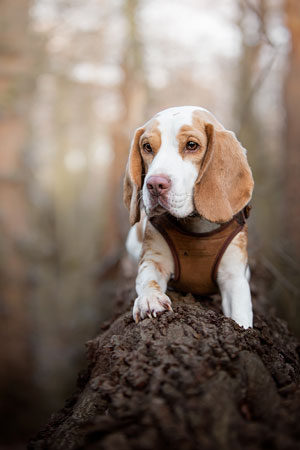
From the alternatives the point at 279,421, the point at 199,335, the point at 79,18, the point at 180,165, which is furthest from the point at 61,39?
the point at 279,421

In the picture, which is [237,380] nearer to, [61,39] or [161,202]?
[161,202]

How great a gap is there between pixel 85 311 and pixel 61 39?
7445 mm

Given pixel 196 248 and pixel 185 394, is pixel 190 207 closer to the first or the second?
pixel 196 248

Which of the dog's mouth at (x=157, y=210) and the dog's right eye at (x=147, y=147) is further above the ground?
the dog's right eye at (x=147, y=147)

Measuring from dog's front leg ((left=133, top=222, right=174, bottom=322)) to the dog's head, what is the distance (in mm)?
385

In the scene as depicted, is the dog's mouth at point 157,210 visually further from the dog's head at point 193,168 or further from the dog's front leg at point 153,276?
the dog's front leg at point 153,276

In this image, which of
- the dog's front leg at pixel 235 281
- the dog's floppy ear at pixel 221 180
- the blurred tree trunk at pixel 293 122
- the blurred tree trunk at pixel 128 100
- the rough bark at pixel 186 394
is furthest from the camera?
the blurred tree trunk at pixel 128 100

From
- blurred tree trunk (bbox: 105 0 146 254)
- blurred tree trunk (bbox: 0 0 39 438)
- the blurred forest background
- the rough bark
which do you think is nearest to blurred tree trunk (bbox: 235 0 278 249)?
the blurred forest background

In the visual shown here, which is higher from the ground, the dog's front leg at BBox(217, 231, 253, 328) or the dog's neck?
the dog's neck

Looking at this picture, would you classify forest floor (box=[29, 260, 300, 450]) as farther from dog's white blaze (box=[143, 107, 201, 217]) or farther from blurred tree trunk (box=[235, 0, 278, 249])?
blurred tree trunk (box=[235, 0, 278, 249])

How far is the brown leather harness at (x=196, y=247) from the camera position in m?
2.88

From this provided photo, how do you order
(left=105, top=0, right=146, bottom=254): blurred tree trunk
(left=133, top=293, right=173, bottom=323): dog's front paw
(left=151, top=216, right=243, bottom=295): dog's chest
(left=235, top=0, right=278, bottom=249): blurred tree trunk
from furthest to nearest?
(left=105, top=0, right=146, bottom=254): blurred tree trunk
(left=235, top=0, right=278, bottom=249): blurred tree trunk
(left=151, top=216, right=243, bottom=295): dog's chest
(left=133, top=293, right=173, bottom=323): dog's front paw

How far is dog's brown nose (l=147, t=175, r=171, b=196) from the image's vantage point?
7.97 ft

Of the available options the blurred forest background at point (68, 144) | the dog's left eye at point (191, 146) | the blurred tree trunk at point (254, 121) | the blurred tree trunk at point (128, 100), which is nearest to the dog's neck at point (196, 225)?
the dog's left eye at point (191, 146)
